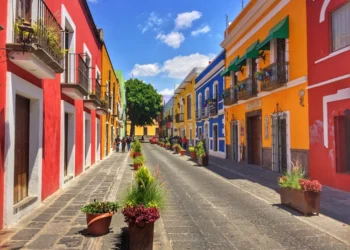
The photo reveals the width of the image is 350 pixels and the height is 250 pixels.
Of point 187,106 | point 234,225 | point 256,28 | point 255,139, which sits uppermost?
point 256,28

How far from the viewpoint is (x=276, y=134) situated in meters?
13.0

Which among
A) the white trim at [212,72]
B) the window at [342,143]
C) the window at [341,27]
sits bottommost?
the window at [342,143]

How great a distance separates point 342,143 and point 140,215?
716 centimetres

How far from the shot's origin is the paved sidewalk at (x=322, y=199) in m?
5.50

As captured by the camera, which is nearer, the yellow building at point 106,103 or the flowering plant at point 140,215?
the flowering plant at point 140,215

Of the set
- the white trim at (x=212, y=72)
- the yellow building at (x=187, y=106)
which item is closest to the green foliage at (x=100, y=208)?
the white trim at (x=212, y=72)

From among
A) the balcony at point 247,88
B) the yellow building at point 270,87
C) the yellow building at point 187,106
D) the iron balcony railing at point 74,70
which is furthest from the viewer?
the yellow building at point 187,106

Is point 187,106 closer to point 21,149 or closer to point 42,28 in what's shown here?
point 21,149

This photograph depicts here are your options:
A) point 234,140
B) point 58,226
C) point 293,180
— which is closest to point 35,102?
point 58,226

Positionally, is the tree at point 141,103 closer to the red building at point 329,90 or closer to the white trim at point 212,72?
the white trim at point 212,72

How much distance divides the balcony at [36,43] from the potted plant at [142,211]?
2.70 m

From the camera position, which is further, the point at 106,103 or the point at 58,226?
the point at 106,103

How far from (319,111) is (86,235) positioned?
26.0 feet

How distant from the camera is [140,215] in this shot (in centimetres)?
412
